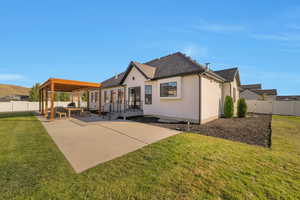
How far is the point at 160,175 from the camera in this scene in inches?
95.0

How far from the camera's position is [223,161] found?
9.69 ft

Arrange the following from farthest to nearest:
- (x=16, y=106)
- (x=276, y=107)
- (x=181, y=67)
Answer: (x=16, y=106) → (x=276, y=107) → (x=181, y=67)

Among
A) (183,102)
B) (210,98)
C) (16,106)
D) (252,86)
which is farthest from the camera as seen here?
(252,86)

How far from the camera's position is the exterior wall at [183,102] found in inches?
307

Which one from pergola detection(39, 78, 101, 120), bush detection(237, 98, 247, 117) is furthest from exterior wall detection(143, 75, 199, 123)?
bush detection(237, 98, 247, 117)

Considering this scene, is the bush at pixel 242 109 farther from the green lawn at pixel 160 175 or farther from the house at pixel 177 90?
the green lawn at pixel 160 175

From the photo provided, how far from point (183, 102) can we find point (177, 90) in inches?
37.9

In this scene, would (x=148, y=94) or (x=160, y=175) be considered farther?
(x=148, y=94)

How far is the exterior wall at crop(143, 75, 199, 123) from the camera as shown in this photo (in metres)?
→ 7.79

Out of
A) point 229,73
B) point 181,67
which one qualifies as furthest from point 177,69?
point 229,73

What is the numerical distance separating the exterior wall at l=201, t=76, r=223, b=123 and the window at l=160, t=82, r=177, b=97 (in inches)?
75.6

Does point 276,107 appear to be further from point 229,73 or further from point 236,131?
point 236,131

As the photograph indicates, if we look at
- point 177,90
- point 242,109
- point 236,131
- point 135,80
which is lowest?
point 236,131

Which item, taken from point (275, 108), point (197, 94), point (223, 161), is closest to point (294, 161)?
point (223, 161)
